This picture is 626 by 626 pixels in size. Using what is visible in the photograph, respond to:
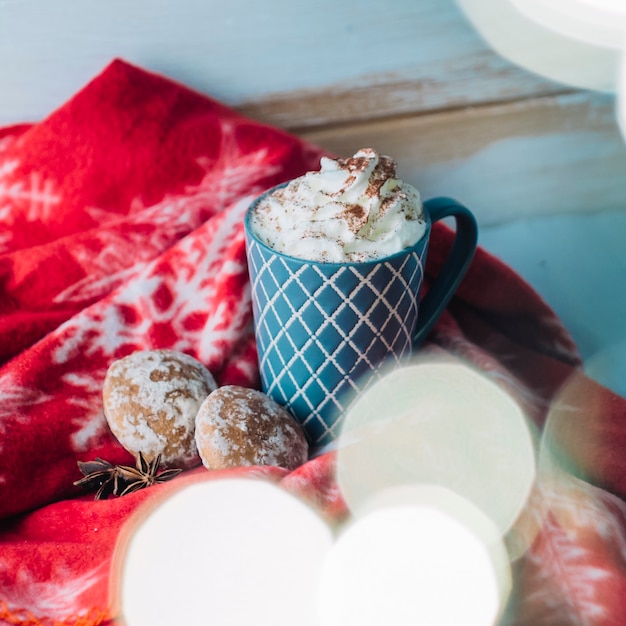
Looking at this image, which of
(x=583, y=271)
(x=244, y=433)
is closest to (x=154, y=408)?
(x=244, y=433)

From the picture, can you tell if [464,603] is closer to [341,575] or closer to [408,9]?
[341,575]

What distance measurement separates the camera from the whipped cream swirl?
22.7 inches

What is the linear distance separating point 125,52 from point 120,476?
576 mm

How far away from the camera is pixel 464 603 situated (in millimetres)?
487

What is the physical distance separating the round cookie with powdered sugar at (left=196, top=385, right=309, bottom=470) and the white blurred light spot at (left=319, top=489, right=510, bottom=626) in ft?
0.34

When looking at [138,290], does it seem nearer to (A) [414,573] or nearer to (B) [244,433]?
(B) [244,433]

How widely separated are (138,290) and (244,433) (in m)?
0.26

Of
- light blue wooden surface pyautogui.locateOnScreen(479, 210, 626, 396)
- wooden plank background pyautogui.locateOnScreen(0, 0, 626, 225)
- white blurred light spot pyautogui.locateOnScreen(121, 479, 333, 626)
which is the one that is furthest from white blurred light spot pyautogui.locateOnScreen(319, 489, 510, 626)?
wooden plank background pyautogui.locateOnScreen(0, 0, 626, 225)

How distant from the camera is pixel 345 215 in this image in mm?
586

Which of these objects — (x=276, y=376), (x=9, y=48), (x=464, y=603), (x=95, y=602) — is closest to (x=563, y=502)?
(x=464, y=603)

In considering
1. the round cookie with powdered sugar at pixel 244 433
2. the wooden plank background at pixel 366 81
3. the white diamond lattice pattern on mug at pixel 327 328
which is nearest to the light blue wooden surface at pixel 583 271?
the wooden plank background at pixel 366 81

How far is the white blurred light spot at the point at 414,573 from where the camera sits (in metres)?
0.48

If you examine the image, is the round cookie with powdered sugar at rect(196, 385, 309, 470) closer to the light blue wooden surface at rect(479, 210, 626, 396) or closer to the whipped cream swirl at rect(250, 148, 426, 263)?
the whipped cream swirl at rect(250, 148, 426, 263)

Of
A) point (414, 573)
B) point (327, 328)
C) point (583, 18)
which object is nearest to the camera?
point (414, 573)
